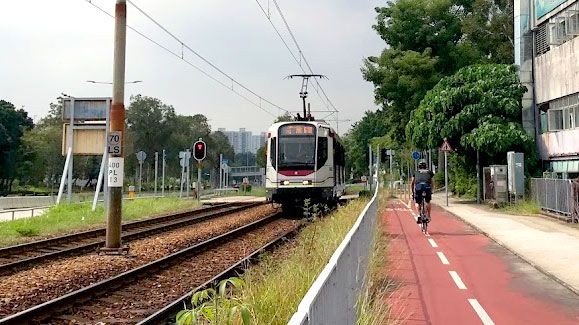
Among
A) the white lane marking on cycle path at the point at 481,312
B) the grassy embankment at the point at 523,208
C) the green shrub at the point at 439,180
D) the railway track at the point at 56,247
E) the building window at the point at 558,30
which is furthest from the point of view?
the green shrub at the point at 439,180


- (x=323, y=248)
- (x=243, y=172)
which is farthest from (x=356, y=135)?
(x=323, y=248)

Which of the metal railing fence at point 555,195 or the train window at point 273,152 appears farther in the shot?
the train window at point 273,152

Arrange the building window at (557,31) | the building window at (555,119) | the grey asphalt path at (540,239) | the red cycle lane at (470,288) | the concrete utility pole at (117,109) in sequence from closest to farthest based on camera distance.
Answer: the red cycle lane at (470,288) → the grey asphalt path at (540,239) → the concrete utility pole at (117,109) → the building window at (557,31) → the building window at (555,119)

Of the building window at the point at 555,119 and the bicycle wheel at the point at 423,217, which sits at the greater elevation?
the building window at the point at 555,119

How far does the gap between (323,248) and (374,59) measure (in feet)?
123

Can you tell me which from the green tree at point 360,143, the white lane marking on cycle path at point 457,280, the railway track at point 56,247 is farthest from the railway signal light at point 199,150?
the green tree at point 360,143

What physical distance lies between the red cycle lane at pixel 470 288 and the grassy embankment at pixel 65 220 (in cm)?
1084

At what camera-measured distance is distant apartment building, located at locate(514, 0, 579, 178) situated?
83.3 ft

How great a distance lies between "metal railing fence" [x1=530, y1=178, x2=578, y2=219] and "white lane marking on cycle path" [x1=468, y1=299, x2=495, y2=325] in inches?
468

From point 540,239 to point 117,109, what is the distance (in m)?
9.87

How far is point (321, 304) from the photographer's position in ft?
13.0

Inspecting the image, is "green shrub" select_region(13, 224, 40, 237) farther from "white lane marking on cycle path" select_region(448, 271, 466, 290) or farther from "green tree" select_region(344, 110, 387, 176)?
"green tree" select_region(344, 110, 387, 176)

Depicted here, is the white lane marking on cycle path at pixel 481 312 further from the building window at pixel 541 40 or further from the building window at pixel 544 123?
the building window at pixel 541 40

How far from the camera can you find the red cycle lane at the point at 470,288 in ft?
24.3
